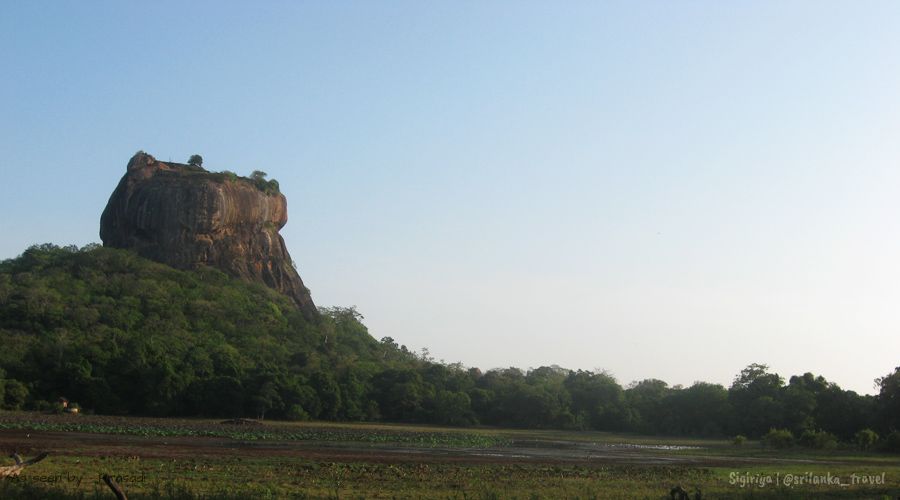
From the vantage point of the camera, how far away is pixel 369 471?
1109 inches

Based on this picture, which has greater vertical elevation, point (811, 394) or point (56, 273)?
point (56, 273)

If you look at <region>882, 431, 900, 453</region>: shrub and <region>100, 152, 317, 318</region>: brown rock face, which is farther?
<region>100, 152, 317, 318</region>: brown rock face

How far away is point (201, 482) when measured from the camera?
2219 cm

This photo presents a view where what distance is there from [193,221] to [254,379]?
138 feet

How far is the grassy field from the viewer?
21.7 m

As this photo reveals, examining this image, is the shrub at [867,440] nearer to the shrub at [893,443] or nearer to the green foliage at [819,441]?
the shrub at [893,443]

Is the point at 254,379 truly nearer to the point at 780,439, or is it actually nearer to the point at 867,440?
→ the point at 780,439

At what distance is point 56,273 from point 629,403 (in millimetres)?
66087

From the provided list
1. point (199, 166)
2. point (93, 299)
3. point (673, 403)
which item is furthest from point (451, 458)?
point (199, 166)

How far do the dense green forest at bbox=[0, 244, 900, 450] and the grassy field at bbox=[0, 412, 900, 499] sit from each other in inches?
992

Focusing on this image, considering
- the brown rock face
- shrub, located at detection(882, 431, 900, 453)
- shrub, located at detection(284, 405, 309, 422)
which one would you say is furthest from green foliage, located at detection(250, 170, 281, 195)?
shrub, located at detection(882, 431, 900, 453)

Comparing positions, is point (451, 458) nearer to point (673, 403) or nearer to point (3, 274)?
point (673, 403)

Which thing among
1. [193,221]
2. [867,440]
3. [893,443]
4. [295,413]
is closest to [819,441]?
[867,440]

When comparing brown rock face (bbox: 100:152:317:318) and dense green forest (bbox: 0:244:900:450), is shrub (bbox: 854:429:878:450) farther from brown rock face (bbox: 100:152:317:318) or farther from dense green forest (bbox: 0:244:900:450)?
brown rock face (bbox: 100:152:317:318)
